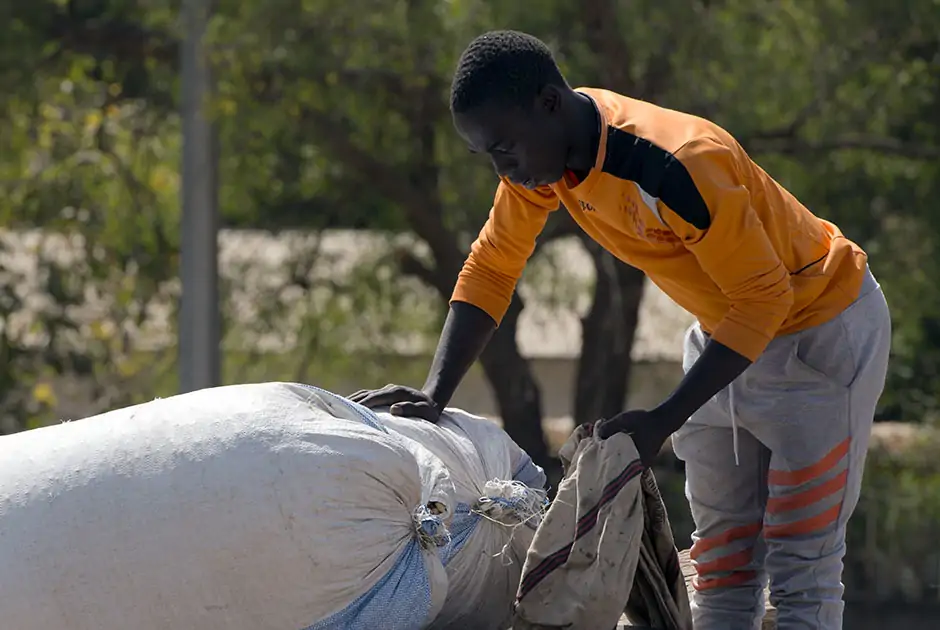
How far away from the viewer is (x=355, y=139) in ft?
26.2

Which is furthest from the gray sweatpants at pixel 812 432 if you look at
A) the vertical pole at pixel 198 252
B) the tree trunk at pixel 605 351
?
the vertical pole at pixel 198 252

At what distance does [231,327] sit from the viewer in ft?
28.7

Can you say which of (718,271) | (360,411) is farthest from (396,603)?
(718,271)

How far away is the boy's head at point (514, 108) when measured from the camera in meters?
2.75

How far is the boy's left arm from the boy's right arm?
0.53 metres

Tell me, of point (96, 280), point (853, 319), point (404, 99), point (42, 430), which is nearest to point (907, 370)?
point (404, 99)

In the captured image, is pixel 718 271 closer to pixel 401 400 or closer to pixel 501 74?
pixel 501 74

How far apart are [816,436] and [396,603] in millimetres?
976

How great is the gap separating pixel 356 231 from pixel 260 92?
3.98ft

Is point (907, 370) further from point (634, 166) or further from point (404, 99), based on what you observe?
point (634, 166)

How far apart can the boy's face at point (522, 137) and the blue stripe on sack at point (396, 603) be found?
2.34 ft

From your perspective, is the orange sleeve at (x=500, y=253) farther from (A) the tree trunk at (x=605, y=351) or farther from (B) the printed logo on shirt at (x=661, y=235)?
(A) the tree trunk at (x=605, y=351)

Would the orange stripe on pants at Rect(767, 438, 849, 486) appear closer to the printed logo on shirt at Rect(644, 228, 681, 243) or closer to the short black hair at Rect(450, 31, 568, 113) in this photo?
the printed logo on shirt at Rect(644, 228, 681, 243)

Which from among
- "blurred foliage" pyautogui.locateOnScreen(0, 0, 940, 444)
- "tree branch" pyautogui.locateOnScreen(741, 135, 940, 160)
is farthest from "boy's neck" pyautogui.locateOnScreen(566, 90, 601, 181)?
"tree branch" pyautogui.locateOnScreen(741, 135, 940, 160)
